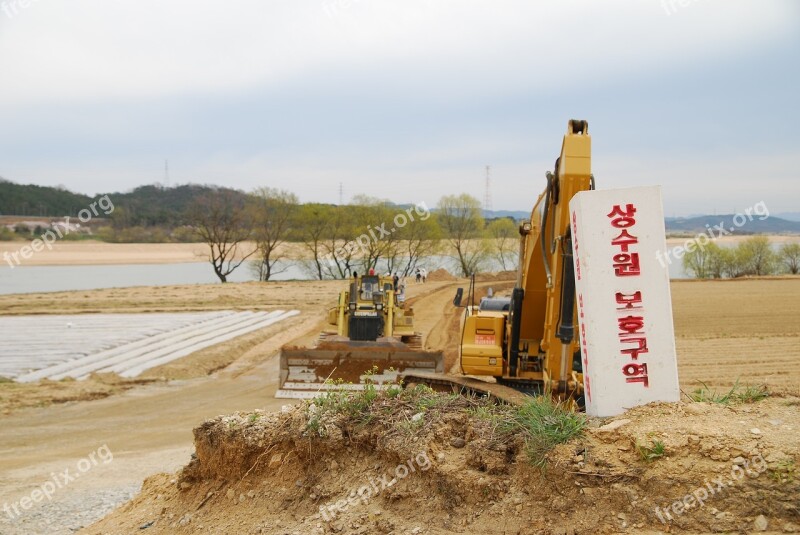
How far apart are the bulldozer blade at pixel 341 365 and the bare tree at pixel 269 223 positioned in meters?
40.5

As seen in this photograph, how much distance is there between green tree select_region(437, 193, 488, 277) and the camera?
5541 centimetres

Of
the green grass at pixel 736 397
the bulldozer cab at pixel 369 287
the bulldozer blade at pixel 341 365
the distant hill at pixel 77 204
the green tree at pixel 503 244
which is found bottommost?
the bulldozer blade at pixel 341 365

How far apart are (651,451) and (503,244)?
5267 centimetres

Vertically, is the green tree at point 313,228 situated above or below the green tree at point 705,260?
above

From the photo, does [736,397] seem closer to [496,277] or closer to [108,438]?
[108,438]

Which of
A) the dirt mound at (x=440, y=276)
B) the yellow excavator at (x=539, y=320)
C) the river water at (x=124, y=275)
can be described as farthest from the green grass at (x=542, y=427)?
the dirt mound at (x=440, y=276)

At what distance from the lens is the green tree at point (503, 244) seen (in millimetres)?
55062

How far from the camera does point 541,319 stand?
25.9 ft

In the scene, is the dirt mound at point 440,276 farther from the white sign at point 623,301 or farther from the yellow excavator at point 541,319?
the white sign at point 623,301

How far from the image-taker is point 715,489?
332 centimetres

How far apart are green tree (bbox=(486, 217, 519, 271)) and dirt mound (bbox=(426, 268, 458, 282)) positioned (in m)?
5.97

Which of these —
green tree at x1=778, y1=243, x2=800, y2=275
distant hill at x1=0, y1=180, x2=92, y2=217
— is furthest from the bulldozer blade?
distant hill at x1=0, y1=180, x2=92, y2=217

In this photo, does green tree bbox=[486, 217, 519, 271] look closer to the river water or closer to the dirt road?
the river water

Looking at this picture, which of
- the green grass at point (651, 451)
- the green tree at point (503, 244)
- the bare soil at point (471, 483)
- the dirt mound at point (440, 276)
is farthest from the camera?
the green tree at point (503, 244)
